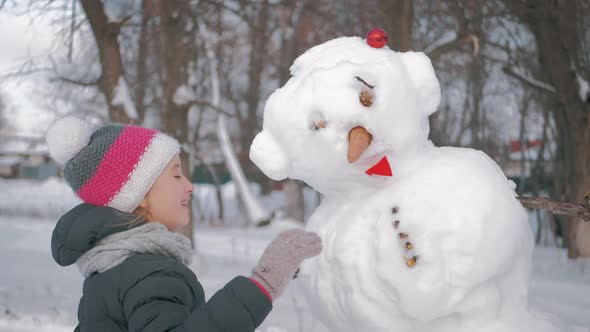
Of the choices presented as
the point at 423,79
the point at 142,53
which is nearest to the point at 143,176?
the point at 423,79

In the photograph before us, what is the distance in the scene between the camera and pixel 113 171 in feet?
5.76

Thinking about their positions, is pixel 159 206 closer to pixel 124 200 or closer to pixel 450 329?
pixel 124 200

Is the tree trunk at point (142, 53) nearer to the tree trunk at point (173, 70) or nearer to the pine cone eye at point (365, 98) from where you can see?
the tree trunk at point (173, 70)

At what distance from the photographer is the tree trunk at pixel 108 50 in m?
6.50

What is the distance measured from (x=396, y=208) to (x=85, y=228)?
1094 millimetres

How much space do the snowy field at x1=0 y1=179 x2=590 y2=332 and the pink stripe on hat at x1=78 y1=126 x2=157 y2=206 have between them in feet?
5.42

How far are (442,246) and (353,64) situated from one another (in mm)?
761

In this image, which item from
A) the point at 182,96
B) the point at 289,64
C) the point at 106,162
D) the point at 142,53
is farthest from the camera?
the point at 142,53

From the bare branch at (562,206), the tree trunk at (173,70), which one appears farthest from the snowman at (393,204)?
the tree trunk at (173,70)

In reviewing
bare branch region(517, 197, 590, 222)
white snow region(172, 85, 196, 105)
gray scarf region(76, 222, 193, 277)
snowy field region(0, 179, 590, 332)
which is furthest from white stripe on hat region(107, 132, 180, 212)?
white snow region(172, 85, 196, 105)

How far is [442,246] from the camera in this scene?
1.87 m

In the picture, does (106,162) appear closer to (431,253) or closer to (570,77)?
(431,253)

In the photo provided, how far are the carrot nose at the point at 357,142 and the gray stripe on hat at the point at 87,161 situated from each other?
0.81 m

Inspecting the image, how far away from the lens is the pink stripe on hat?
175 cm
